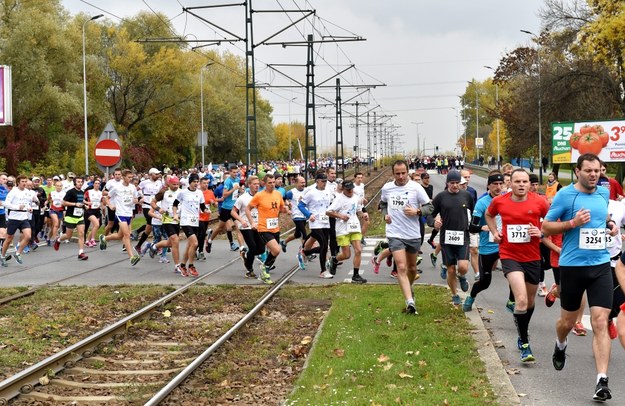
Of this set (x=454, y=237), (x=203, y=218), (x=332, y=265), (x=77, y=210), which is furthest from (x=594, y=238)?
(x=77, y=210)

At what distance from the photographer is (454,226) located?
39.4 feet

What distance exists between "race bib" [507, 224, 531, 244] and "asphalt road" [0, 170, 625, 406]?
1113 mm

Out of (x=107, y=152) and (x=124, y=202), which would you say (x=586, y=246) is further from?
(x=107, y=152)

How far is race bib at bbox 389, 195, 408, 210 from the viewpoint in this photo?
12141 millimetres

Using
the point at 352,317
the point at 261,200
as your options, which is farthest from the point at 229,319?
the point at 261,200

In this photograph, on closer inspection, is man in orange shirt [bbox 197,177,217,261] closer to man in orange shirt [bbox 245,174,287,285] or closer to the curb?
man in orange shirt [bbox 245,174,287,285]

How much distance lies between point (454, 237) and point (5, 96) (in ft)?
66.2

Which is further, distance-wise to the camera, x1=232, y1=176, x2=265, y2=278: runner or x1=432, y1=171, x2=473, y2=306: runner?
x1=232, y1=176, x2=265, y2=278: runner

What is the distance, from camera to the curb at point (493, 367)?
7406 mm

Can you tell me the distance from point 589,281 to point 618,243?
8.32ft

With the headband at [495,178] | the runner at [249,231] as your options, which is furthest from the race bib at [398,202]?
the runner at [249,231]

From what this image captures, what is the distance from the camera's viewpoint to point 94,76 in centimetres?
6744

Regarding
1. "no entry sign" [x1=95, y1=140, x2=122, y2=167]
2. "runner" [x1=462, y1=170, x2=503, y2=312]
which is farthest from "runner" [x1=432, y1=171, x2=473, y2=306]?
"no entry sign" [x1=95, y1=140, x2=122, y2=167]

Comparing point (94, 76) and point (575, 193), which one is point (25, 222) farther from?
point (94, 76)
